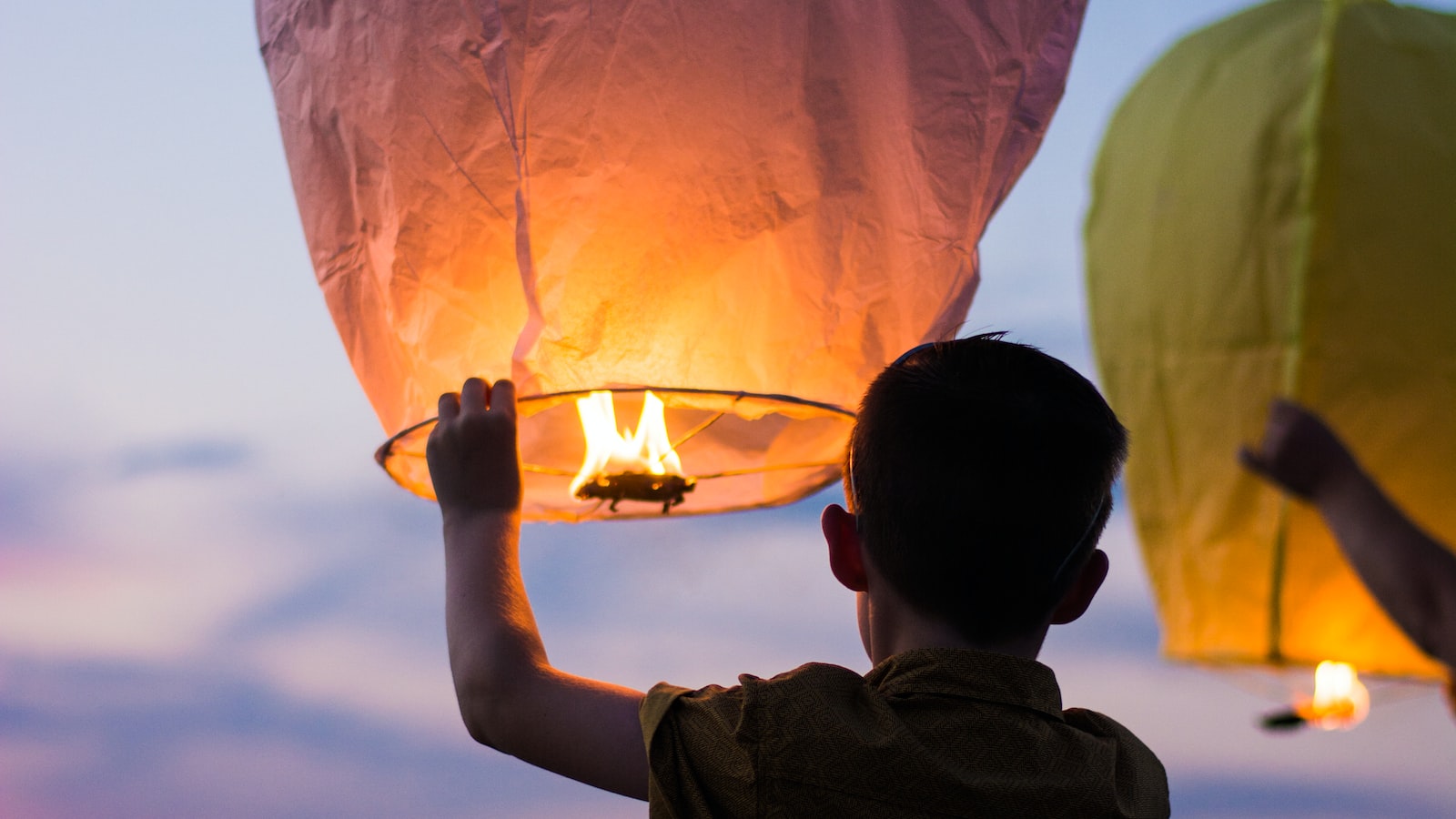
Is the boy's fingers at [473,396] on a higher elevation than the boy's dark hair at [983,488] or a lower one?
higher

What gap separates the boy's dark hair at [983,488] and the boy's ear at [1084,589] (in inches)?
0.6

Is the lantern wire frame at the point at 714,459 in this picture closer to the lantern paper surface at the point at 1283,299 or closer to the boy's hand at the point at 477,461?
the boy's hand at the point at 477,461

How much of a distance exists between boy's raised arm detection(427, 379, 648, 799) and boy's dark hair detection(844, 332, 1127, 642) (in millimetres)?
203

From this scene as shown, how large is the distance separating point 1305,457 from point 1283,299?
40 centimetres

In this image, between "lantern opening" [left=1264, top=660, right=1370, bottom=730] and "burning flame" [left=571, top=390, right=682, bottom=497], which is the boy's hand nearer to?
"burning flame" [left=571, top=390, right=682, bottom=497]

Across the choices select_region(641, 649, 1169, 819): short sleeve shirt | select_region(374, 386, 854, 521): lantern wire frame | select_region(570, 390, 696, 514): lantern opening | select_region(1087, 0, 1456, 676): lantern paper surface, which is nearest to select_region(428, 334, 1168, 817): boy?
select_region(641, 649, 1169, 819): short sleeve shirt

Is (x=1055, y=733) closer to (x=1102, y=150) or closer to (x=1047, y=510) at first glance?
(x=1047, y=510)

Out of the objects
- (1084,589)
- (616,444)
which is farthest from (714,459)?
(1084,589)

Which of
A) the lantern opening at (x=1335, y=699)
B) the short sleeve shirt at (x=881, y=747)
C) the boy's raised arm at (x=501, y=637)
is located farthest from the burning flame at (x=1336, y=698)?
the boy's raised arm at (x=501, y=637)

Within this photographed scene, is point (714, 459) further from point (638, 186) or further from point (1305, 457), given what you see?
point (1305, 457)

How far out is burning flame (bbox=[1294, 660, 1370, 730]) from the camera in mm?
1285

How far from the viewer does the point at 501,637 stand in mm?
838

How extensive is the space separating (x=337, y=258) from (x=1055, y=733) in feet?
2.33

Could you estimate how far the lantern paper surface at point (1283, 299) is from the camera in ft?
4.24
